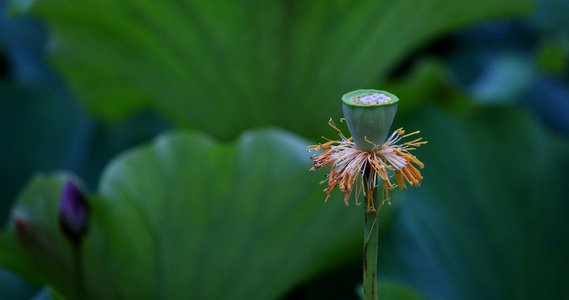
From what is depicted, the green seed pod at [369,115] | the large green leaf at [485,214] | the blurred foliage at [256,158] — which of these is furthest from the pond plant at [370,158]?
the large green leaf at [485,214]

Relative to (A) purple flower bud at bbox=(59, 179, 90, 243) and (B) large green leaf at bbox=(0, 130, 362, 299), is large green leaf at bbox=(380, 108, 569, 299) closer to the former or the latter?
(B) large green leaf at bbox=(0, 130, 362, 299)

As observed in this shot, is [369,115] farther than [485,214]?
No

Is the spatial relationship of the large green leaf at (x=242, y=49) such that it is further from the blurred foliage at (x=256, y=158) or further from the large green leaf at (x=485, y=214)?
the large green leaf at (x=485, y=214)

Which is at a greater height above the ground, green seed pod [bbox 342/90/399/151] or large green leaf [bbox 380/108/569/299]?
large green leaf [bbox 380/108/569/299]

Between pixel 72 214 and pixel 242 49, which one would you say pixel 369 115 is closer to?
A: pixel 72 214

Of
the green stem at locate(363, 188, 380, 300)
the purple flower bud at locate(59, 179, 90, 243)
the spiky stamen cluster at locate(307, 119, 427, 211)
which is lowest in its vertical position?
the green stem at locate(363, 188, 380, 300)

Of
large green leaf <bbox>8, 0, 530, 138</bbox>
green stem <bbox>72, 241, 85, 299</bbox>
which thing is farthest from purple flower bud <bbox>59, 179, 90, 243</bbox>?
large green leaf <bbox>8, 0, 530, 138</bbox>

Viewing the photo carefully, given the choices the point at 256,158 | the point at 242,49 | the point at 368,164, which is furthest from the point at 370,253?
the point at 242,49
